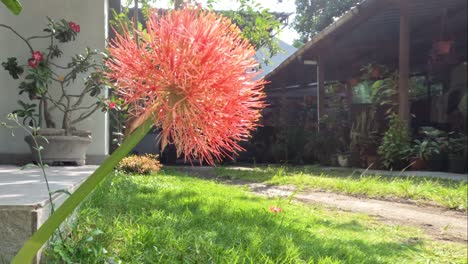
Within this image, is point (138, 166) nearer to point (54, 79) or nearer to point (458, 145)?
point (54, 79)

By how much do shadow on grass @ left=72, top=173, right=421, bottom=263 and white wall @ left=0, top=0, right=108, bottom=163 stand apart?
117 cm

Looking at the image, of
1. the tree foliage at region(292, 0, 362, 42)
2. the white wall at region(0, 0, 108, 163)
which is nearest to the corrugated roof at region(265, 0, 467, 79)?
the white wall at region(0, 0, 108, 163)

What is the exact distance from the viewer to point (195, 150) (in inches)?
31.5

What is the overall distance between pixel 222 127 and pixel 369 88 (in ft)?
40.4

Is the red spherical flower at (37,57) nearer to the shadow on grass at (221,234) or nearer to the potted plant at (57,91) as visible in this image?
the potted plant at (57,91)

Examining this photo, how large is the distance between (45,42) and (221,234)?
348cm

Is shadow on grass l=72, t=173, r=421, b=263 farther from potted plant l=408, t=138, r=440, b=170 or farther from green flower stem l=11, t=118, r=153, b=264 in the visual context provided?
potted plant l=408, t=138, r=440, b=170

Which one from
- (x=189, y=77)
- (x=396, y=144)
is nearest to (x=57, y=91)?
(x=189, y=77)

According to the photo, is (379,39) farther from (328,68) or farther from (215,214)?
(215,214)

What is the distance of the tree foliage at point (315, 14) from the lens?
89.0 ft

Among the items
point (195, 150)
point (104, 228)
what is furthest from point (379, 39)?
point (195, 150)

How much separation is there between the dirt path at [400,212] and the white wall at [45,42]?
2469 millimetres

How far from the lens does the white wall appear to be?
5098 millimetres

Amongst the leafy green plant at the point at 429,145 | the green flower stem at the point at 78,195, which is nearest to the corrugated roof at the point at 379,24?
the leafy green plant at the point at 429,145
